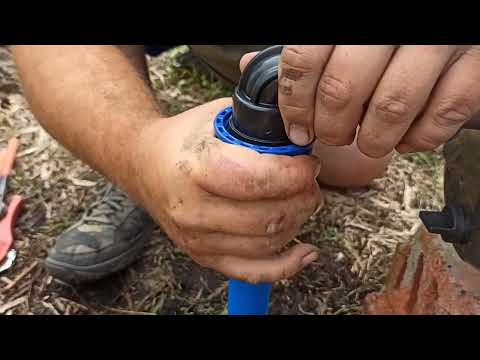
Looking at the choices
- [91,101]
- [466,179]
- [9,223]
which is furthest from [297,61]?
[9,223]

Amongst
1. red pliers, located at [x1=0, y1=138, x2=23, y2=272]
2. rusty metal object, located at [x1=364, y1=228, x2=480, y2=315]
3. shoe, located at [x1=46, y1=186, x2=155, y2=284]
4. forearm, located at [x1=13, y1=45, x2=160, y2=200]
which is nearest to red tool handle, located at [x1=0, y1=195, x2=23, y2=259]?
red pliers, located at [x1=0, y1=138, x2=23, y2=272]

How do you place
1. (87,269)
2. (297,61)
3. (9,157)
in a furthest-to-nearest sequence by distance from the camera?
(9,157) → (87,269) → (297,61)

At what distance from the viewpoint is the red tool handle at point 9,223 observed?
1.55m

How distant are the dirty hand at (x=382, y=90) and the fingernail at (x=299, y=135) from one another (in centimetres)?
2

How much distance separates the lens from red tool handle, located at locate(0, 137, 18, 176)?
1732mm

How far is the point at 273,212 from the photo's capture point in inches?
33.5

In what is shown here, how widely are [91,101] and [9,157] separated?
2.52 ft

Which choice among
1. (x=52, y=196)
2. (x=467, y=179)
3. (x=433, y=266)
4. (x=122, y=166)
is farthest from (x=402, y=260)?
(x=52, y=196)

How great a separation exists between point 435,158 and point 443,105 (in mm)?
1344

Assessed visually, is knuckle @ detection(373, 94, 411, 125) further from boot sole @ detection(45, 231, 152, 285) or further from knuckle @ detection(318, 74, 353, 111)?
boot sole @ detection(45, 231, 152, 285)

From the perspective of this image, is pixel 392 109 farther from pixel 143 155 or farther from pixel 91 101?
pixel 91 101

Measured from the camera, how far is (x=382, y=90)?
0.63 m

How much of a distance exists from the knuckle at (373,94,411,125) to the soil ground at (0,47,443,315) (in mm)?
851
